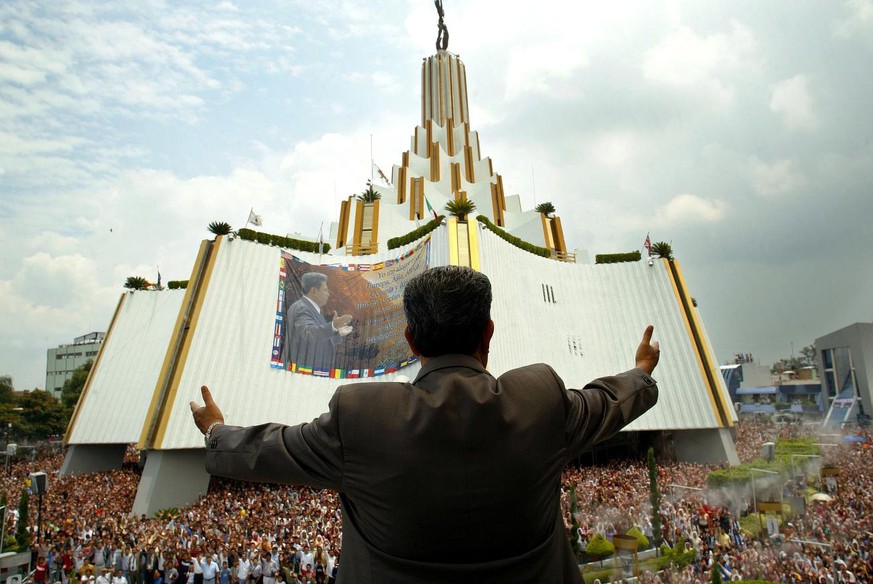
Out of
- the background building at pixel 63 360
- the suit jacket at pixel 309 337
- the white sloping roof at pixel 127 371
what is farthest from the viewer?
the background building at pixel 63 360

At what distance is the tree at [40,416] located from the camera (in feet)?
124

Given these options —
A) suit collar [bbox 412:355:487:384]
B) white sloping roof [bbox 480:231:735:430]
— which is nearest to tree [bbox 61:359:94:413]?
white sloping roof [bbox 480:231:735:430]

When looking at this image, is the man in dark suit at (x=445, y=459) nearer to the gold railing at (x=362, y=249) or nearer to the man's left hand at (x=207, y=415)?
the man's left hand at (x=207, y=415)

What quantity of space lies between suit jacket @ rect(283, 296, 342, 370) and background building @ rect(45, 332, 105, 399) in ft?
231

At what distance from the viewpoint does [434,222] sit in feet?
70.9

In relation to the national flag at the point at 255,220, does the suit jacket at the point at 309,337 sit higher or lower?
lower

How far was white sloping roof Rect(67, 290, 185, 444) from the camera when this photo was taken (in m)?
23.9

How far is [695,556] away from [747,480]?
6.87m

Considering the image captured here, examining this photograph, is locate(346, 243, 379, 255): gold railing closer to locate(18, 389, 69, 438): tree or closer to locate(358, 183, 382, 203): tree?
locate(358, 183, 382, 203): tree

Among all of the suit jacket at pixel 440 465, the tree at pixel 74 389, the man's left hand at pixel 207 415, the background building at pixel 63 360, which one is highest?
the background building at pixel 63 360

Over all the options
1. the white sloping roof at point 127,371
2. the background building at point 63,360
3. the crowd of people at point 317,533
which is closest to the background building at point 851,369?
the crowd of people at point 317,533

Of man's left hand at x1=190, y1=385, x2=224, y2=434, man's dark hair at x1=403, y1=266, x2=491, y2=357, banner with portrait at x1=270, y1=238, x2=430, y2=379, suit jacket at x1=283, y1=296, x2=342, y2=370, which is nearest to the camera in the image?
man's dark hair at x1=403, y1=266, x2=491, y2=357

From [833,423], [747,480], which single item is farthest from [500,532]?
[833,423]

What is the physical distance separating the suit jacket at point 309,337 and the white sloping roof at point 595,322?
6537mm
